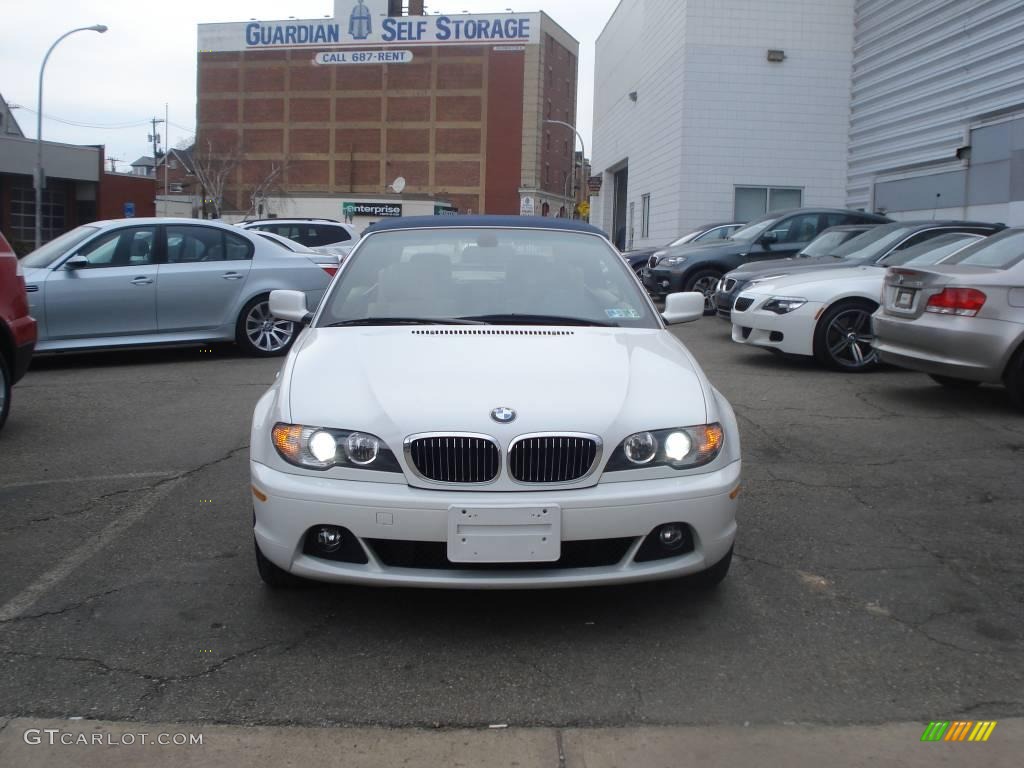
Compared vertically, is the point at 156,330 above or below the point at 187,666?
above

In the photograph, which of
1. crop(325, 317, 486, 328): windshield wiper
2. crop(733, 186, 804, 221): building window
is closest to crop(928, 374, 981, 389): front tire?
crop(325, 317, 486, 328): windshield wiper

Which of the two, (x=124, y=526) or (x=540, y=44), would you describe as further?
(x=540, y=44)

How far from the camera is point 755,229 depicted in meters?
15.7

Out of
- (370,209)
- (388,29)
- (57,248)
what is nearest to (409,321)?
(57,248)

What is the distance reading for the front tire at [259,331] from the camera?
11.0 metres

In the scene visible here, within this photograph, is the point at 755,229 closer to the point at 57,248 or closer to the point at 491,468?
the point at 57,248

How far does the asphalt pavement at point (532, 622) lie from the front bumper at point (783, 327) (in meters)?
3.57

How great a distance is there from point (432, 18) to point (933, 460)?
7044 cm

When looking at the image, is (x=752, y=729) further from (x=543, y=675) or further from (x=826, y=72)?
(x=826, y=72)

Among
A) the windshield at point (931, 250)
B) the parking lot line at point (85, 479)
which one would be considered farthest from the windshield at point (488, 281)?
the windshield at point (931, 250)

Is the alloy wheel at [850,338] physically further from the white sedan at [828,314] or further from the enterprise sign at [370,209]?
the enterprise sign at [370,209]

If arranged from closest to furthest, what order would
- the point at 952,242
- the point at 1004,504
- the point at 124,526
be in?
the point at 124,526 → the point at 1004,504 → the point at 952,242

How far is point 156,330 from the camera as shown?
10.6 meters

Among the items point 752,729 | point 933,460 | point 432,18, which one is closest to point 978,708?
point 752,729
